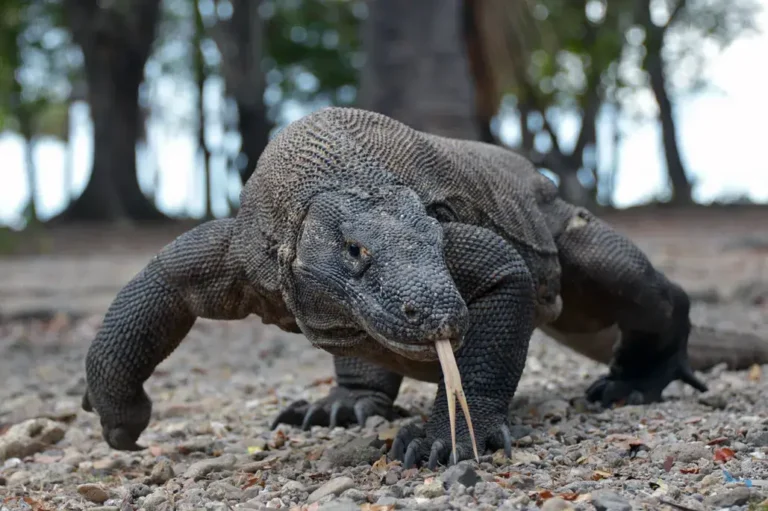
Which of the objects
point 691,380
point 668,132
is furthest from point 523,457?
point 668,132

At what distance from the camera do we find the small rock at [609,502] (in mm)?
2414

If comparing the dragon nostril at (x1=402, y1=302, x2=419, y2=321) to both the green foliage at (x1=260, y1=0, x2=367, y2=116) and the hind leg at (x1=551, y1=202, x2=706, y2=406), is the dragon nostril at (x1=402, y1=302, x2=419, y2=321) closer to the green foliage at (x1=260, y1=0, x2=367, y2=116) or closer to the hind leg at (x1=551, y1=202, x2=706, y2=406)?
the hind leg at (x1=551, y1=202, x2=706, y2=406)

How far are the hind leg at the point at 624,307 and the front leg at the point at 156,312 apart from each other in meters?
1.48

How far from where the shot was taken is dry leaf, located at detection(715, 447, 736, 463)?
2973mm

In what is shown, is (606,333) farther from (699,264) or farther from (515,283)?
(699,264)

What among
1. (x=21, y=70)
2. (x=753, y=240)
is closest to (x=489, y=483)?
(x=753, y=240)

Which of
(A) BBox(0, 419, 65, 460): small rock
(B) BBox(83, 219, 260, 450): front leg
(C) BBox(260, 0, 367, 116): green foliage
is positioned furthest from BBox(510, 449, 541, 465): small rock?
(C) BBox(260, 0, 367, 116): green foliage

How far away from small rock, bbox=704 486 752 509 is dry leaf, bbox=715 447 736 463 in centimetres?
48

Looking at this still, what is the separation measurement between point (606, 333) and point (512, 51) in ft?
29.0

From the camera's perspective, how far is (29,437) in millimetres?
4297

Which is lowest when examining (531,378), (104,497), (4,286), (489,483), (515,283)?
(4,286)

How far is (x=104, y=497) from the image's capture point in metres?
3.20

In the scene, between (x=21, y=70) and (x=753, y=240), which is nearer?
(x=753, y=240)

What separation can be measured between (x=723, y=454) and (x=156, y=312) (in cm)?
200
